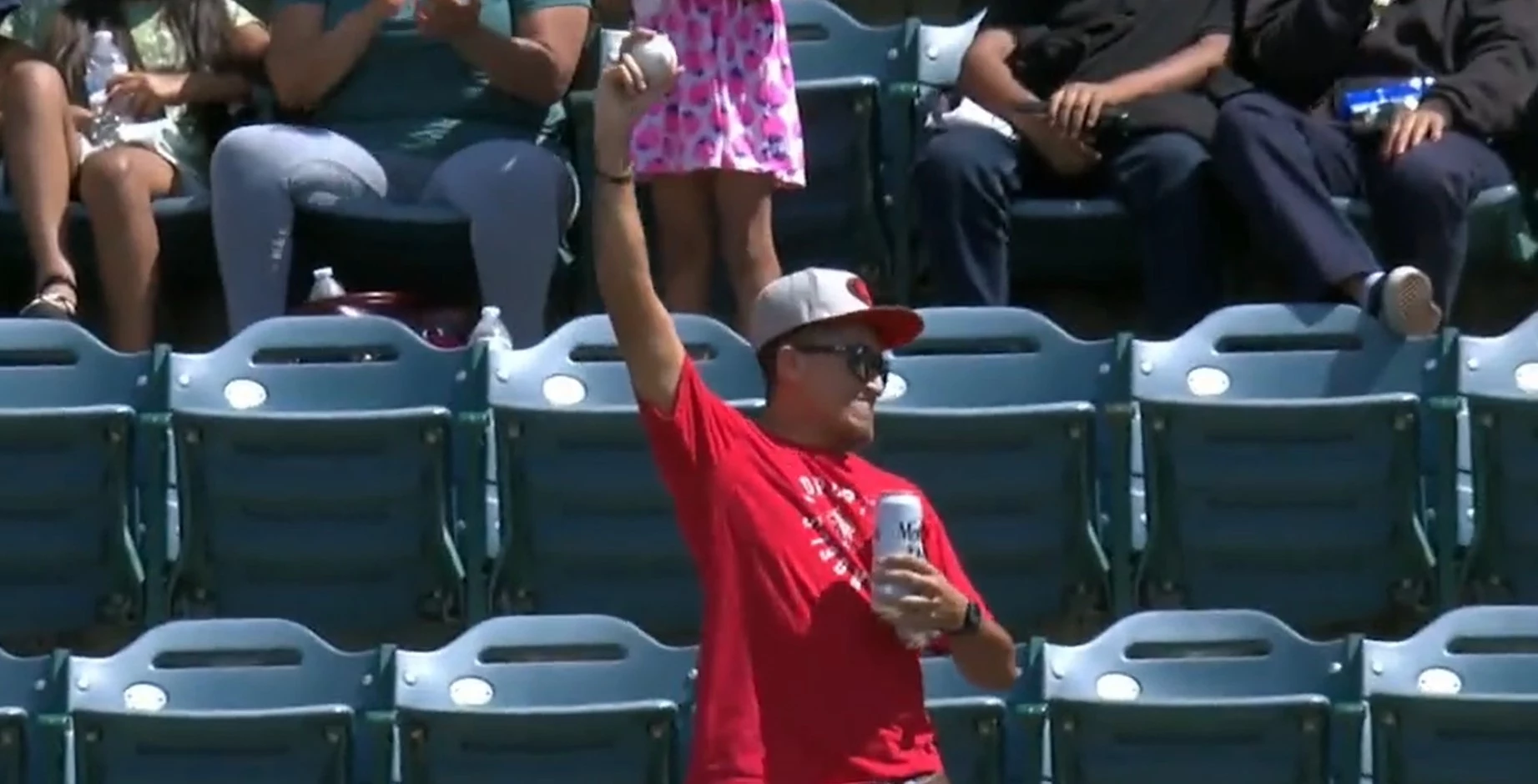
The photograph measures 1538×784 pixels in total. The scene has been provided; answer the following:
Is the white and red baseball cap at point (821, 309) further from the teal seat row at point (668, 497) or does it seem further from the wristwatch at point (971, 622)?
the teal seat row at point (668, 497)

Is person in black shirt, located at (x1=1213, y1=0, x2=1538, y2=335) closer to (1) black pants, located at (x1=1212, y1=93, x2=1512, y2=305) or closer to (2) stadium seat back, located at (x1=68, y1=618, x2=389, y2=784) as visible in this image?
(1) black pants, located at (x1=1212, y1=93, x2=1512, y2=305)

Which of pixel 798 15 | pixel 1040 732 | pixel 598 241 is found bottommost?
pixel 1040 732

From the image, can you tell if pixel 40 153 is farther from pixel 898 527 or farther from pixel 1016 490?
pixel 898 527

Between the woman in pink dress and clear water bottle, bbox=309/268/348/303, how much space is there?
2.07 feet

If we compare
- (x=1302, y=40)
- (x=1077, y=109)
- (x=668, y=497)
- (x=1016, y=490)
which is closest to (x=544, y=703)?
(x=668, y=497)

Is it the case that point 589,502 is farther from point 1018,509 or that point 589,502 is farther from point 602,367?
point 1018,509

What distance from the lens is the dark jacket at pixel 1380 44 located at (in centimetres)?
761

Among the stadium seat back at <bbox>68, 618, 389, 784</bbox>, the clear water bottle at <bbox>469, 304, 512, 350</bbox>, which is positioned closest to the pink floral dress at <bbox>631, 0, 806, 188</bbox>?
the clear water bottle at <bbox>469, 304, 512, 350</bbox>

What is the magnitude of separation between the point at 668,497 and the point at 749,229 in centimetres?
86

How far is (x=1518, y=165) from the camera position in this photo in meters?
7.81

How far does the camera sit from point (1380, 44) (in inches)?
303

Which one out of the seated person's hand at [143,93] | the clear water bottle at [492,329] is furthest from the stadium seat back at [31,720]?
the seated person's hand at [143,93]

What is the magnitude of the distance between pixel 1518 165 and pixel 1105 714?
2.31 m

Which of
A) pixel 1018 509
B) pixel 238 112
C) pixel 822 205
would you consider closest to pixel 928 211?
pixel 822 205
